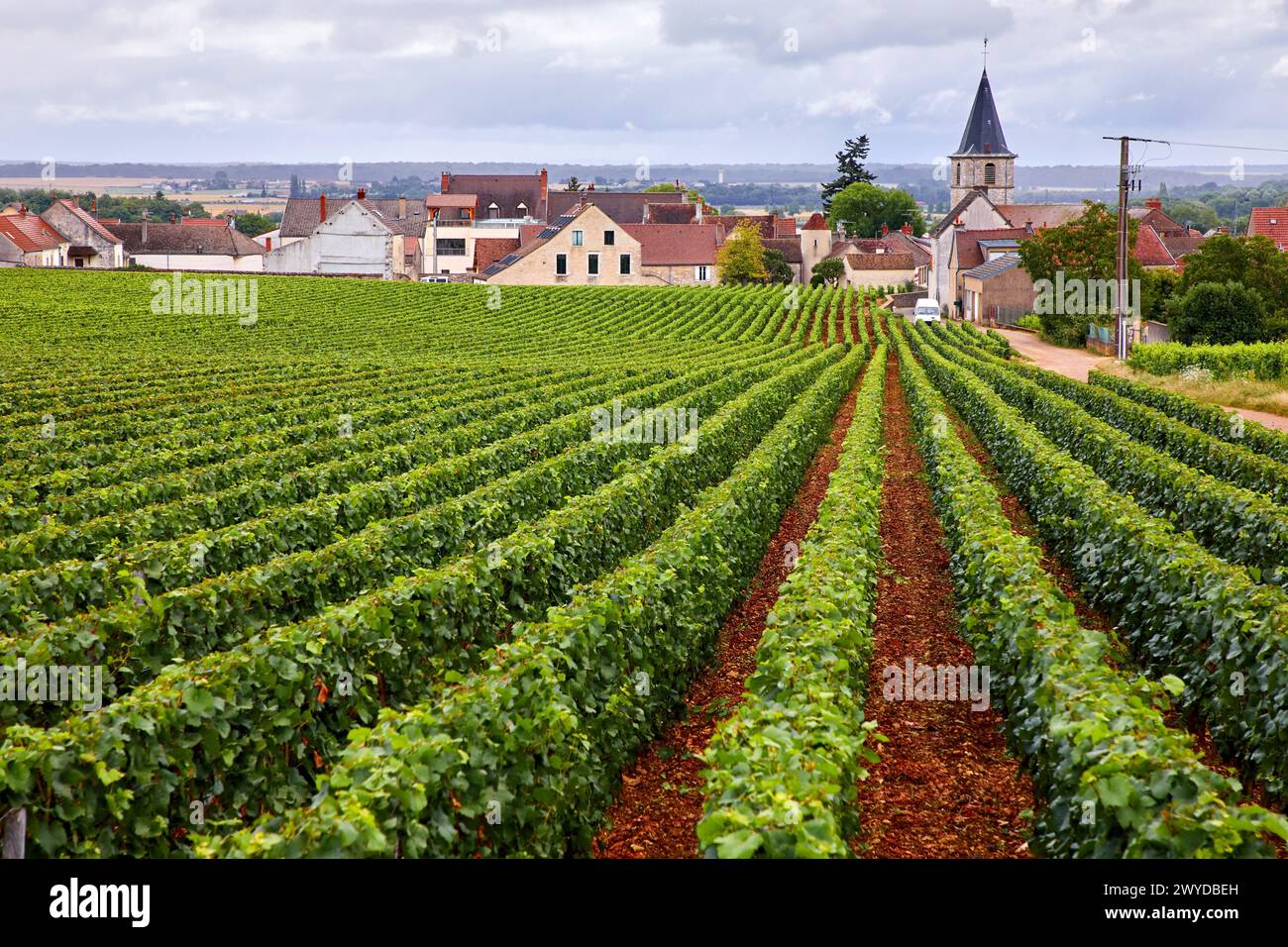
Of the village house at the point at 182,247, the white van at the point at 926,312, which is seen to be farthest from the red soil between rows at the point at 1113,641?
the village house at the point at 182,247

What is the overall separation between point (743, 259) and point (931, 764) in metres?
93.8

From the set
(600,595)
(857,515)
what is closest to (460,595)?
(600,595)

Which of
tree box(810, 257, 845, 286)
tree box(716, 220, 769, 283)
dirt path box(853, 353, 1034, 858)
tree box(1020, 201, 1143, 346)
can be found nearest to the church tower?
tree box(810, 257, 845, 286)

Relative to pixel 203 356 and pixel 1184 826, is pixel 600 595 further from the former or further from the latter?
pixel 203 356

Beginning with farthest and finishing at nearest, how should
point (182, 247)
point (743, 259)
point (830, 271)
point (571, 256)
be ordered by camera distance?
point (830, 271) < point (182, 247) < point (743, 259) < point (571, 256)

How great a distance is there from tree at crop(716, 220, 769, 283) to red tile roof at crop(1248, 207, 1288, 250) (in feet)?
123

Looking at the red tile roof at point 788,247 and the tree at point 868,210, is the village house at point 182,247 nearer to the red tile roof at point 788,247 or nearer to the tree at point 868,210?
the red tile roof at point 788,247

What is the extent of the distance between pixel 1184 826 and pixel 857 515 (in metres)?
8.37

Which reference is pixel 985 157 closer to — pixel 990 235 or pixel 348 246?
pixel 990 235

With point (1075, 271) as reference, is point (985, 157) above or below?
above

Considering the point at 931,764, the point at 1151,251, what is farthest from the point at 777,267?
the point at 931,764

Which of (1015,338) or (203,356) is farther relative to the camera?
(1015,338)

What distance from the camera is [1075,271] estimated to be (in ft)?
210

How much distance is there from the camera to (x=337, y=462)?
18.0 metres
